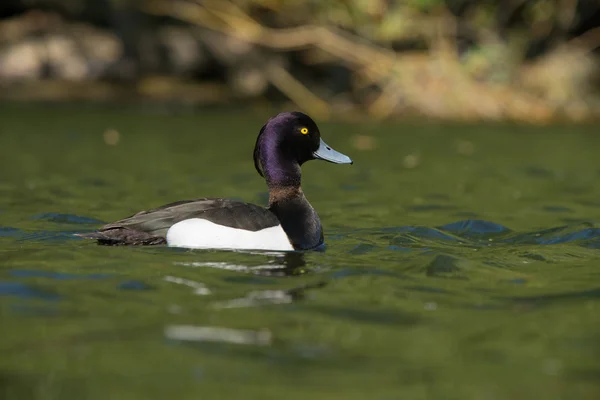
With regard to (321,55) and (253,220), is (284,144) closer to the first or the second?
(253,220)

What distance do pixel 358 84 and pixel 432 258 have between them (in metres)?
13.6

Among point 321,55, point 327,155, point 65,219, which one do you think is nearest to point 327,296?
point 327,155

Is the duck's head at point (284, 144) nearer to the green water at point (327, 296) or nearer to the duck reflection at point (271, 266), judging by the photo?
the green water at point (327, 296)

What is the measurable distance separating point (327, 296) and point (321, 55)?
15.3 m

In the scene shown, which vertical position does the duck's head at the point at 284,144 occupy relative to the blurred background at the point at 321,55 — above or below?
below

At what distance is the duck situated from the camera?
716 cm

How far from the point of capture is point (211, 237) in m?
7.16

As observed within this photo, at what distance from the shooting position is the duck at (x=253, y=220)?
23.5 ft

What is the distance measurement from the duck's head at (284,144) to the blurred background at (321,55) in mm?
11094

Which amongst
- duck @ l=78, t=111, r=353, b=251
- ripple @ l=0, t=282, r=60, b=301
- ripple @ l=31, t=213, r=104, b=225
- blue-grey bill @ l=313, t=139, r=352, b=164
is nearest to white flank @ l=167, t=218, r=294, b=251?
duck @ l=78, t=111, r=353, b=251

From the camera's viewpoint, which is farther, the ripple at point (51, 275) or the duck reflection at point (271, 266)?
the duck reflection at point (271, 266)

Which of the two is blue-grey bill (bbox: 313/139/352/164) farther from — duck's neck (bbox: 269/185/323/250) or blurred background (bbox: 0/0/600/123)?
blurred background (bbox: 0/0/600/123)

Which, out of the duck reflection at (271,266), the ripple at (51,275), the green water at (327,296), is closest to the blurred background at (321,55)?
the green water at (327,296)

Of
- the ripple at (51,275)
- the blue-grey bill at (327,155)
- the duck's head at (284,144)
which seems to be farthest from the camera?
the blue-grey bill at (327,155)
